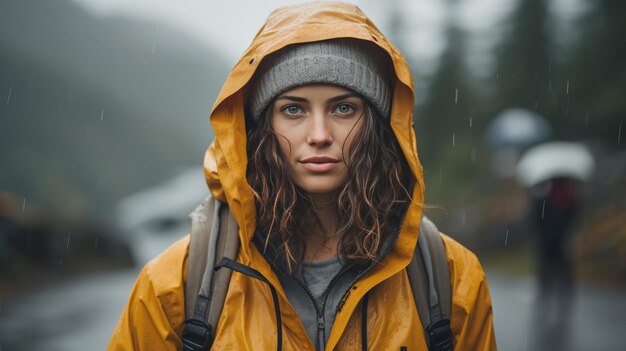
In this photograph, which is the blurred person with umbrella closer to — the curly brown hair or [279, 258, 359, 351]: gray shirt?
the curly brown hair

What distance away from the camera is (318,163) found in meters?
2.53

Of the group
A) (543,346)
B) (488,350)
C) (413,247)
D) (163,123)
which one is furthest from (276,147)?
(163,123)

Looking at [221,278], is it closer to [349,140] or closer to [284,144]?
[284,144]

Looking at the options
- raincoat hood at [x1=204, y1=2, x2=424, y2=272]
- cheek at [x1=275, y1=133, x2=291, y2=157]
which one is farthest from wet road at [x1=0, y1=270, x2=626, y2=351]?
cheek at [x1=275, y1=133, x2=291, y2=157]

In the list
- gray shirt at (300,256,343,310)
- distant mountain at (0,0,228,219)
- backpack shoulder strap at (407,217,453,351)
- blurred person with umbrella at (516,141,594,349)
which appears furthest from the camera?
distant mountain at (0,0,228,219)

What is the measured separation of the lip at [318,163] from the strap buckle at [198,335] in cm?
77

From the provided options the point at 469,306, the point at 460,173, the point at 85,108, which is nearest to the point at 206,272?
the point at 469,306

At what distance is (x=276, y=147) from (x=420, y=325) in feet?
3.21

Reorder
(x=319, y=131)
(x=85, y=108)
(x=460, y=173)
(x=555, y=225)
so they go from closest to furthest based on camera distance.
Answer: (x=319, y=131) → (x=555, y=225) → (x=460, y=173) → (x=85, y=108)

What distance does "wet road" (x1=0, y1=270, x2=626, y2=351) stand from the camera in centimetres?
703

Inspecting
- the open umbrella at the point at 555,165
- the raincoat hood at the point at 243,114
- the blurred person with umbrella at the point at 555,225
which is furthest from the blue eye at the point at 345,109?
the open umbrella at the point at 555,165

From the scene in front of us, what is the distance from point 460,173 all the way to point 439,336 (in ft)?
93.1

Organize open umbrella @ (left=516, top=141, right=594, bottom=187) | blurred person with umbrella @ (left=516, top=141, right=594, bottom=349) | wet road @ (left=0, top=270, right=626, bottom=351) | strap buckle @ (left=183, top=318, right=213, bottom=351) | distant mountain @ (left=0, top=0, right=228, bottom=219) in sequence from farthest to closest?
distant mountain @ (left=0, top=0, right=228, bottom=219) < open umbrella @ (left=516, top=141, right=594, bottom=187) < blurred person with umbrella @ (left=516, top=141, right=594, bottom=349) < wet road @ (left=0, top=270, right=626, bottom=351) < strap buckle @ (left=183, top=318, right=213, bottom=351)

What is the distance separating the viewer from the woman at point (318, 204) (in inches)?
95.8
